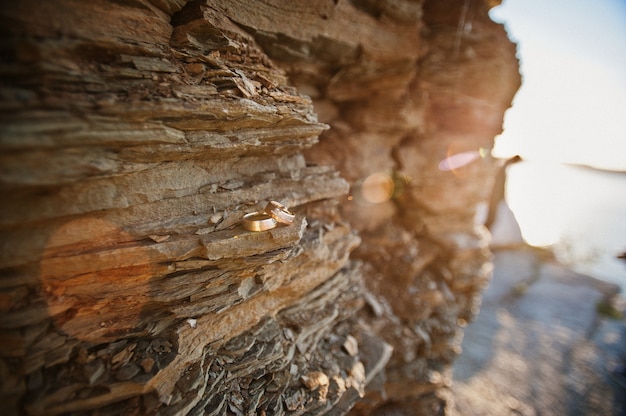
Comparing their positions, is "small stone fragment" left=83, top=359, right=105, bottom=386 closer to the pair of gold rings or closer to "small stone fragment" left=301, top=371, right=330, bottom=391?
the pair of gold rings

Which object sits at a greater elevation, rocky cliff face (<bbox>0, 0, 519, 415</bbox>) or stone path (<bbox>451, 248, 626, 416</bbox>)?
rocky cliff face (<bbox>0, 0, 519, 415</bbox>)

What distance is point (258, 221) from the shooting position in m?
4.11

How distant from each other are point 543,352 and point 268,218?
49.5 ft

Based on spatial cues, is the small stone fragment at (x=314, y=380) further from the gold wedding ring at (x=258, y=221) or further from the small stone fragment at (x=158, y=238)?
the small stone fragment at (x=158, y=238)

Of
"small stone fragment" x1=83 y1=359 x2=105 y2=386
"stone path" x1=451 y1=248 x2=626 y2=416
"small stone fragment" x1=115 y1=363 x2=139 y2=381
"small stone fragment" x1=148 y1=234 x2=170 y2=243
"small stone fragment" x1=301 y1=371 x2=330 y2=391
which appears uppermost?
"small stone fragment" x1=148 y1=234 x2=170 y2=243

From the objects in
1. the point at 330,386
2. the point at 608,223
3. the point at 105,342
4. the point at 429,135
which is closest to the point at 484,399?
the point at 330,386

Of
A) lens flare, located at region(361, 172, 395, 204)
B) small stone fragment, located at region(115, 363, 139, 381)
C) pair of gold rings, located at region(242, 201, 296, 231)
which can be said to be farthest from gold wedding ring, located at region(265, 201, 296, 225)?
lens flare, located at region(361, 172, 395, 204)

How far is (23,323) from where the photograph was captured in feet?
10.3

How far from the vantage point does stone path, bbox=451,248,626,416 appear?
9625 millimetres

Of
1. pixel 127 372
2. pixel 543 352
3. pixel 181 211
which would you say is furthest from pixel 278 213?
pixel 543 352

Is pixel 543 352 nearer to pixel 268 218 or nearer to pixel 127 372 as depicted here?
pixel 268 218

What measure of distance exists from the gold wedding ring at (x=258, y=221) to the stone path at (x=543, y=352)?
10.0m

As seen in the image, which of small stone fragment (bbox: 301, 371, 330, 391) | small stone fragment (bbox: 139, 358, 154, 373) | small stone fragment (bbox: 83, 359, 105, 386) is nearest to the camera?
small stone fragment (bbox: 83, 359, 105, 386)

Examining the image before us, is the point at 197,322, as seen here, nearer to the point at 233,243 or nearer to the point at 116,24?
the point at 233,243
